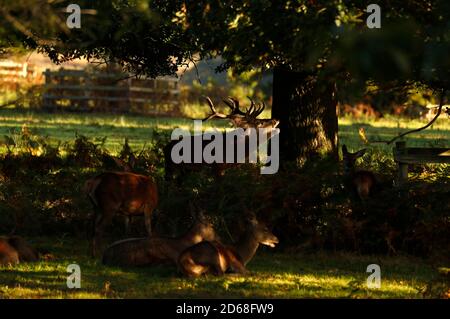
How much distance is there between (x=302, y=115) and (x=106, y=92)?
28.7 m

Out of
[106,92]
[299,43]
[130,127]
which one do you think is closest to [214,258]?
[299,43]

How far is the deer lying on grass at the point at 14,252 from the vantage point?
13058 mm

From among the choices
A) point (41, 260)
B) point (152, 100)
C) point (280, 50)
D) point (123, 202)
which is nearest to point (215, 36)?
point (280, 50)

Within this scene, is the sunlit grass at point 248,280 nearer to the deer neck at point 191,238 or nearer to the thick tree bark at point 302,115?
the deer neck at point 191,238

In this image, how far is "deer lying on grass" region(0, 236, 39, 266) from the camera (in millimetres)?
13058

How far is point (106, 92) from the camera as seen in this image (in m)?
44.7

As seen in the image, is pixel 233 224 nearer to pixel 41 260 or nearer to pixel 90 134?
pixel 41 260

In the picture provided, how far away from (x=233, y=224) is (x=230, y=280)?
2.57 meters

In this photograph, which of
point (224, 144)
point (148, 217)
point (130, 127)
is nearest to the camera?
point (148, 217)

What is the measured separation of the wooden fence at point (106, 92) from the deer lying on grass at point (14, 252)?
3001cm

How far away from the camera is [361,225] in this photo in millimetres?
14156

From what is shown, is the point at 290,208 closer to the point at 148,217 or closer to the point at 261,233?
the point at 261,233

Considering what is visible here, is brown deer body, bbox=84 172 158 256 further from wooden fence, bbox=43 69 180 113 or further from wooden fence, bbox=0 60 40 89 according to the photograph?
wooden fence, bbox=43 69 180 113

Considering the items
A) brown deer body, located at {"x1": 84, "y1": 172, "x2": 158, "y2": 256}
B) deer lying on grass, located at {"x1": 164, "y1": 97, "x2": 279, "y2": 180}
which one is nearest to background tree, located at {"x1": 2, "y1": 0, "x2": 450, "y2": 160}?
deer lying on grass, located at {"x1": 164, "y1": 97, "x2": 279, "y2": 180}
